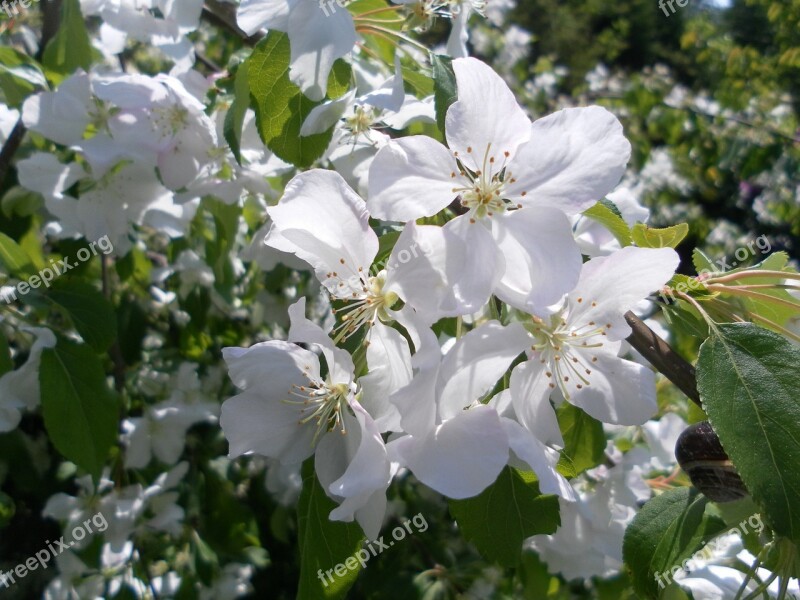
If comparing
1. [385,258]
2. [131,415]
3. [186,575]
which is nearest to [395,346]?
[385,258]

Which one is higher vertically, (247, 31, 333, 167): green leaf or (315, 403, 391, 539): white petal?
(247, 31, 333, 167): green leaf

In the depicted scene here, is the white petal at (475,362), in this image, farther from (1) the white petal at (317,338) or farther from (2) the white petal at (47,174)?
(2) the white petal at (47,174)

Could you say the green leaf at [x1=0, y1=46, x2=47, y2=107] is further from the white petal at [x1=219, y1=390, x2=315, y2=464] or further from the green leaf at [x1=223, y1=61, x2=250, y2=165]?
the white petal at [x1=219, y1=390, x2=315, y2=464]

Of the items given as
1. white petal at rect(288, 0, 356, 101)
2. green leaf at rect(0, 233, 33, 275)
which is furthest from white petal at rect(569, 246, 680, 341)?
green leaf at rect(0, 233, 33, 275)

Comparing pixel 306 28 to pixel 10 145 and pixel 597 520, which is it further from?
pixel 597 520

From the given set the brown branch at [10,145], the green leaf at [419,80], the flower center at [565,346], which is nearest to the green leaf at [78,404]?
the brown branch at [10,145]

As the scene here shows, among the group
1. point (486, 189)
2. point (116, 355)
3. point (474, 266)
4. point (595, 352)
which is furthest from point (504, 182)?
point (116, 355)

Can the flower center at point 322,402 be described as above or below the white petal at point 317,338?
below
